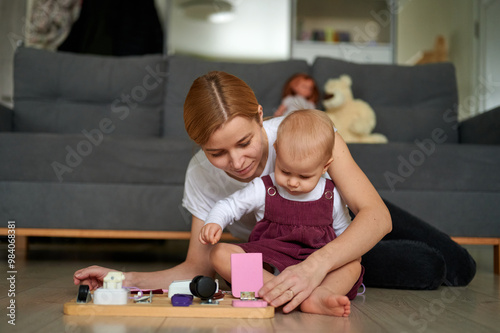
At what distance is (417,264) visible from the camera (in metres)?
1.29

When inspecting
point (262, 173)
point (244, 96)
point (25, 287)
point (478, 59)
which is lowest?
point (25, 287)

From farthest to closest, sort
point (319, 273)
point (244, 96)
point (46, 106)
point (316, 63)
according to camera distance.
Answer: point (316, 63) → point (46, 106) → point (244, 96) → point (319, 273)

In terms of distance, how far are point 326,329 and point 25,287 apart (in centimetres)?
79

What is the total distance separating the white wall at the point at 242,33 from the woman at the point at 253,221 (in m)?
2.73

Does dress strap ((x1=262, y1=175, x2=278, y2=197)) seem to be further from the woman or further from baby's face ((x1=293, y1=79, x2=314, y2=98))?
baby's face ((x1=293, y1=79, x2=314, y2=98))

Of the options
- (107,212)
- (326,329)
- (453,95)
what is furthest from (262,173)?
(453,95)

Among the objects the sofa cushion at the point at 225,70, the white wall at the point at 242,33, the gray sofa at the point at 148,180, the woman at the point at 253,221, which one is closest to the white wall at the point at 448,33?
the white wall at the point at 242,33

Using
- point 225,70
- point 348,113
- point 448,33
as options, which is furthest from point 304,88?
point 448,33

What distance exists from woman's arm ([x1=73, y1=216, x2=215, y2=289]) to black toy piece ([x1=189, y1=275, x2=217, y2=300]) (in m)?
0.24

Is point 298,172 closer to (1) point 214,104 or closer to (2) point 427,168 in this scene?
(1) point 214,104

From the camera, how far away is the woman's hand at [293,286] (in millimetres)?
912

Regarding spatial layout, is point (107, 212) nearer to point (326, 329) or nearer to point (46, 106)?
point (46, 106)

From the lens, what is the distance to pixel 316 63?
2.51 meters

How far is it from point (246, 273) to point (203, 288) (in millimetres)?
101
